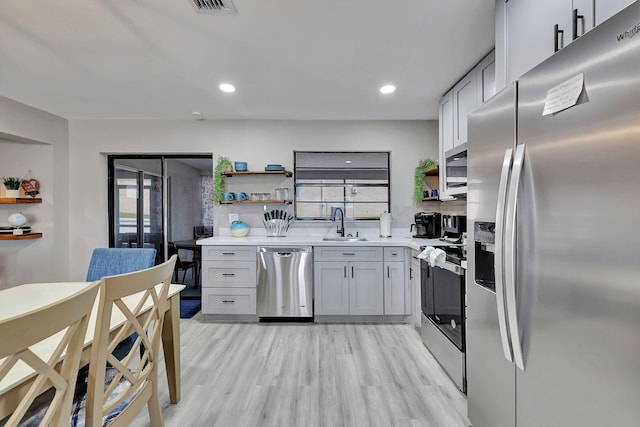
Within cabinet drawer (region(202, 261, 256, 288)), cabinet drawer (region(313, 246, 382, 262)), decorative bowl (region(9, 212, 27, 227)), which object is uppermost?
decorative bowl (region(9, 212, 27, 227))

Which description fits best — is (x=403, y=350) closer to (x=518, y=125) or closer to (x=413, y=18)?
(x=518, y=125)

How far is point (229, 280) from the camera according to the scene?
332 cm

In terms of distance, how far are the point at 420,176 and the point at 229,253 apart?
2623 millimetres

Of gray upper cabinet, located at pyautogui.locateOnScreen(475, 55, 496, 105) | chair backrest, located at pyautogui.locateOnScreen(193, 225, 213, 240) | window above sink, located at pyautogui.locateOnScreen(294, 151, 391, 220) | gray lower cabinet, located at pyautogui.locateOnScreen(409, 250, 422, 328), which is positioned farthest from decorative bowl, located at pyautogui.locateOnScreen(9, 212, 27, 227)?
gray upper cabinet, located at pyautogui.locateOnScreen(475, 55, 496, 105)

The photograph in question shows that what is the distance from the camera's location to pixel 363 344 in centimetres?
276

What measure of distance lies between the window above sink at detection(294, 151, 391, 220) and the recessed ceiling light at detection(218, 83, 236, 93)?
1222 millimetres

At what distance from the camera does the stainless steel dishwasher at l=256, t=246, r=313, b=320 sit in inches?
128

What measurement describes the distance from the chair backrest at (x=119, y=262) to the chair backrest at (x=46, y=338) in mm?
1146

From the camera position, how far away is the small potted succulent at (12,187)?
136 inches

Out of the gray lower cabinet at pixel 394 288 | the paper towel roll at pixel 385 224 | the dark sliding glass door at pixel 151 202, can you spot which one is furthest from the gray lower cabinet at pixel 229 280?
the paper towel roll at pixel 385 224

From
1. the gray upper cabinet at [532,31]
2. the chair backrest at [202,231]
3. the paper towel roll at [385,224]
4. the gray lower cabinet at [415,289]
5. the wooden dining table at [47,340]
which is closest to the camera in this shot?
the wooden dining table at [47,340]

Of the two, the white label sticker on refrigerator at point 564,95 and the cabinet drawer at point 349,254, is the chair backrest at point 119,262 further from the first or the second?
the white label sticker on refrigerator at point 564,95

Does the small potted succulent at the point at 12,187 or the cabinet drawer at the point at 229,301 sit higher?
the small potted succulent at the point at 12,187

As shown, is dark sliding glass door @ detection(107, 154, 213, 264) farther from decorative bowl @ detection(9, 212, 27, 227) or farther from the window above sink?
the window above sink
